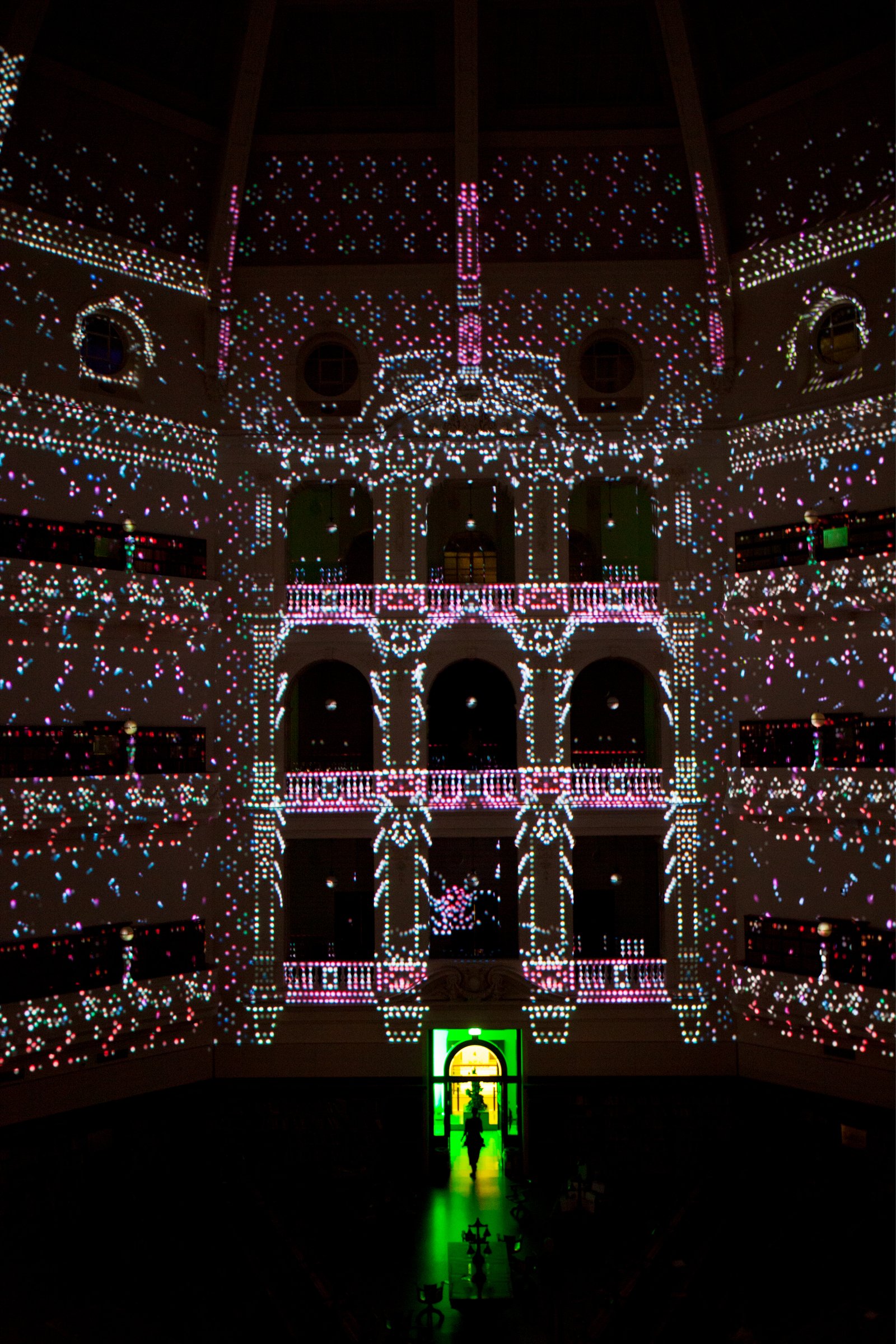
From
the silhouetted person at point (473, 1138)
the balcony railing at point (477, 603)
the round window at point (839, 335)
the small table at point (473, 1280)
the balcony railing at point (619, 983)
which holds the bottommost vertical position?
the small table at point (473, 1280)

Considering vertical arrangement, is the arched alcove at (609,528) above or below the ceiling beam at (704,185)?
below

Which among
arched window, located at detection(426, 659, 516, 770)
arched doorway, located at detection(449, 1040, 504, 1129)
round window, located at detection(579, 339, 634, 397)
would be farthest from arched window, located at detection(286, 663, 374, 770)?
round window, located at detection(579, 339, 634, 397)

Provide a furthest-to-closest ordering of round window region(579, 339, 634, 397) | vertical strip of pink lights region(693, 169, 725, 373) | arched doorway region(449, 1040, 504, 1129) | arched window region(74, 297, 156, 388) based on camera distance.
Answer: round window region(579, 339, 634, 397), arched doorway region(449, 1040, 504, 1129), vertical strip of pink lights region(693, 169, 725, 373), arched window region(74, 297, 156, 388)

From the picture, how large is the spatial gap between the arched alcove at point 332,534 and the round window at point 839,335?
9.17m

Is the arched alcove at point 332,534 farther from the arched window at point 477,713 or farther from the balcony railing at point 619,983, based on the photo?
the balcony railing at point 619,983

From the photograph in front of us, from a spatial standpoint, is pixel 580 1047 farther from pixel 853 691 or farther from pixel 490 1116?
pixel 853 691

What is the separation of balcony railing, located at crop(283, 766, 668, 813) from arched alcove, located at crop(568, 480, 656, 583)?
560 centimetres

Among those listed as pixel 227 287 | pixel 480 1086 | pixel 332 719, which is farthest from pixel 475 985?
pixel 227 287

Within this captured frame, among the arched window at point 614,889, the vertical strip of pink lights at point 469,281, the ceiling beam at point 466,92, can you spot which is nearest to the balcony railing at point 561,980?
the arched window at point 614,889

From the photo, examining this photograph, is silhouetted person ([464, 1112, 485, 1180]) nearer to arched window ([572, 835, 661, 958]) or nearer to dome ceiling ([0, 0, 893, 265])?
arched window ([572, 835, 661, 958])

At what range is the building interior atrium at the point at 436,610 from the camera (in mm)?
15484

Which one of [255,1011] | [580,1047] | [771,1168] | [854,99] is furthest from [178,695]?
[854,99]

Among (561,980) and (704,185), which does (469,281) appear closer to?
(704,185)

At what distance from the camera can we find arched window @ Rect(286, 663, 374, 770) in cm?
2125
